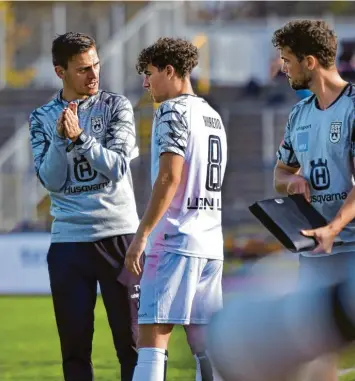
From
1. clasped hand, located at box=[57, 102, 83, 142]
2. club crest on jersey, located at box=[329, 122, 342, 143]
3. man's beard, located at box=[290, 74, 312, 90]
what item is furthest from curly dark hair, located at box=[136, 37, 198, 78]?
club crest on jersey, located at box=[329, 122, 342, 143]

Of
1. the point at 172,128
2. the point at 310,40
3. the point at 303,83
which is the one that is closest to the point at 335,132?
the point at 303,83

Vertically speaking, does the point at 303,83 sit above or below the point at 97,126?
above

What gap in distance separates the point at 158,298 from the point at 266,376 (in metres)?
1.57

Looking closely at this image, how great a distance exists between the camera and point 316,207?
191 inches

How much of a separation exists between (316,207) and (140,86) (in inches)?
697

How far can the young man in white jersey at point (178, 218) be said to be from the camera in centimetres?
521

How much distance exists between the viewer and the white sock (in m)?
5.27

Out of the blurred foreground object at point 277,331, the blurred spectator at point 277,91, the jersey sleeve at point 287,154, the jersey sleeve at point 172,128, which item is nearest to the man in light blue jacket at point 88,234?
the jersey sleeve at point 172,128

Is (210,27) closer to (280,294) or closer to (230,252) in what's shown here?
(230,252)

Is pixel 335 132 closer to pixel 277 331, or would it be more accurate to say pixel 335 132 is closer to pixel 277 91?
pixel 277 331

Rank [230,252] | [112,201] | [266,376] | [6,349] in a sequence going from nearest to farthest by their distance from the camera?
[266,376] → [112,201] → [6,349] → [230,252]

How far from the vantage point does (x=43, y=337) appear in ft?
36.8

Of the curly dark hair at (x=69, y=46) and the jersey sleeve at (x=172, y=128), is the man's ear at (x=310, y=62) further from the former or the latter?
the curly dark hair at (x=69, y=46)

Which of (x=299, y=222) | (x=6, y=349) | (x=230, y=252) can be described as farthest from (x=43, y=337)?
(x=230, y=252)
